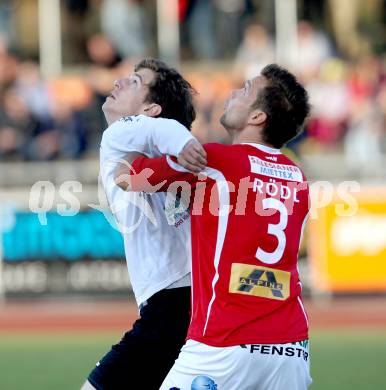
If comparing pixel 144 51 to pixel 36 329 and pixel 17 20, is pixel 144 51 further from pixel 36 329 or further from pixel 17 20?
pixel 36 329

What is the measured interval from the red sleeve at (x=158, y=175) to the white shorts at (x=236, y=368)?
23.1 inches

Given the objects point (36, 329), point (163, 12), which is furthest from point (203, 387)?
point (163, 12)

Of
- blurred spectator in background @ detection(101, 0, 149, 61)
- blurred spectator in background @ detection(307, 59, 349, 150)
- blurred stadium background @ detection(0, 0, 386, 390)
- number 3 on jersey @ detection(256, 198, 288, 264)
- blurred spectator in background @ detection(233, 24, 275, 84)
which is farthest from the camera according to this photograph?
blurred spectator in background @ detection(101, 0, 149, 61)

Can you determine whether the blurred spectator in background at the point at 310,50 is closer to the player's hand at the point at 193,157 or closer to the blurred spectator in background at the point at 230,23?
the blurred spectator in background at the point at 230,23

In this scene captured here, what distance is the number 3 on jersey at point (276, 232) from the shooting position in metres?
3.85

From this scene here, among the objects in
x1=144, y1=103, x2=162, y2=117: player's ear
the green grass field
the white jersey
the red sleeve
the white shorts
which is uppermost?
x1=144, y1=103, x2=162, y2=117: player's ear

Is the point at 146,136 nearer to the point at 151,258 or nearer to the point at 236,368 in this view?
the point at 151,258

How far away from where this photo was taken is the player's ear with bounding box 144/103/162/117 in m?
4.36

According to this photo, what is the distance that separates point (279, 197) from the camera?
3.95 meters

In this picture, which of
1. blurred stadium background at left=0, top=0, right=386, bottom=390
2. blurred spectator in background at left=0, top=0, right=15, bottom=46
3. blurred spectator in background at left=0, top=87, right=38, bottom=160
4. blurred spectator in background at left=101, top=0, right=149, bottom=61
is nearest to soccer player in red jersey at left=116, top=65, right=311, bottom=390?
blurred stadium background at left=0, top=0, right=386, bottom=390

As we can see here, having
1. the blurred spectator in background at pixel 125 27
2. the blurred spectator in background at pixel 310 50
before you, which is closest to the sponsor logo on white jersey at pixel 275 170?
the blurred spectator in background at pixel 310 50

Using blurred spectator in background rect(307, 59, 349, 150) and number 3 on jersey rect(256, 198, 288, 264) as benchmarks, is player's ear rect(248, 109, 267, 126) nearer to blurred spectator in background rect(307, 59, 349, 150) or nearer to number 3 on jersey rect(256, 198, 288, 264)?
number 3 on jersey rect(256, 198, 288, 264)

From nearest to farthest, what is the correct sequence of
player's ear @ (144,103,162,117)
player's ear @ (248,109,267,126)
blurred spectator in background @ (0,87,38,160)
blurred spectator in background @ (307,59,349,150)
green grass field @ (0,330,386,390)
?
player's ear @ (248,109,267,126) → player's ear @ (144,103,162,117) → green grass field @ (0,330,386,390) → blurred spectator in background @ (307,59,349,150) → blurred spectator in background @ (0,87,38,160)

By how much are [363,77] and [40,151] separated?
4552 millimetres
